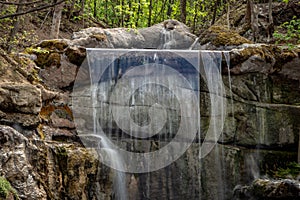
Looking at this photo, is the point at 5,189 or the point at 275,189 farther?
the point at 275,189

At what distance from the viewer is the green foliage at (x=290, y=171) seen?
8.02 m

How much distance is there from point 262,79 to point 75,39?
472 cm

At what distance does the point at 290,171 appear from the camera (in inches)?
320

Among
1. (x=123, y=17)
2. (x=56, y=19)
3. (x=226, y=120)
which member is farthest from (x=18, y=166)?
(x=123, y=17)

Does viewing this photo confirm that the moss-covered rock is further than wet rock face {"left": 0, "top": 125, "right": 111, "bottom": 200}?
Yes

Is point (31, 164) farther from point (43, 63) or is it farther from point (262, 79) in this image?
point (262, 79)

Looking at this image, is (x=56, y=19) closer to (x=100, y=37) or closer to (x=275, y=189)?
(x=100, y=37)

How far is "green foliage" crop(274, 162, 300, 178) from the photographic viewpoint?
8.02 m

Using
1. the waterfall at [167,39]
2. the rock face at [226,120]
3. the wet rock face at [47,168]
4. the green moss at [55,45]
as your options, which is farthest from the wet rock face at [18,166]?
the waterfall at [167,39]

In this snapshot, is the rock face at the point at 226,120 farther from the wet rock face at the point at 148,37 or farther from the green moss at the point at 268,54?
the wet rock face at the point at 148,37

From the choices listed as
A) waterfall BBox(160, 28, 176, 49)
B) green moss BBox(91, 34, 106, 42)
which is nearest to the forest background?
green moss BBox(91, 34, 106, 42)

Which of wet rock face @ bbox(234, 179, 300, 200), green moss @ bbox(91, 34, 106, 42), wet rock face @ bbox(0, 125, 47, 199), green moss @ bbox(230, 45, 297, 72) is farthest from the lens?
green moss @ bbox(91, 34, 106, 42)

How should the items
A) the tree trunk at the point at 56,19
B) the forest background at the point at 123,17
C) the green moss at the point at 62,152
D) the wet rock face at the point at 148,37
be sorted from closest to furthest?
1. the green moss at the point at 62,152
2. the wet rock face at the point at 148,37
3. the tree trunk at the point at 56,19
4. the forest background at the point at 123,17

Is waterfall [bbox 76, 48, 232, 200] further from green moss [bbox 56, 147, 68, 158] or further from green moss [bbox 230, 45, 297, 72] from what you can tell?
green moss [bbox 56, 147, 68, 158]
